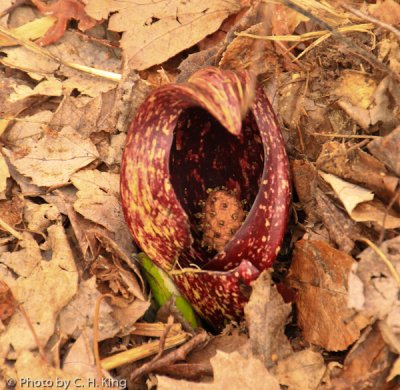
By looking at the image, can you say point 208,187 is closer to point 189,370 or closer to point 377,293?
point 189,370

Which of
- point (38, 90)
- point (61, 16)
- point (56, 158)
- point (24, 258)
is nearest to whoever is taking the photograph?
point (24, 258)

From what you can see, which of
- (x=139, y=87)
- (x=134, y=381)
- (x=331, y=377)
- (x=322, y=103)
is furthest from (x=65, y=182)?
(x=331, y=377)

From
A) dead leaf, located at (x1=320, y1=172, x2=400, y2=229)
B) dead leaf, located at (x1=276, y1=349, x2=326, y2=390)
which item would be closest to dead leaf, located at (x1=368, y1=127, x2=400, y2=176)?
dead leaf, located at (x1=320, y1=172, x2=400, y2=229)

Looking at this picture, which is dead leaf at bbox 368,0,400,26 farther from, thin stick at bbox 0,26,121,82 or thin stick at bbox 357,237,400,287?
thin stick at bbox 0,26,121,82

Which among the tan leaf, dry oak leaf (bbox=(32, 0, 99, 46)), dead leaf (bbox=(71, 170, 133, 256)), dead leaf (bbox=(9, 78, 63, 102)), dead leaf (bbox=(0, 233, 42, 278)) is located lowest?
dead leaf (bbox=(0, 233, 42, 278))

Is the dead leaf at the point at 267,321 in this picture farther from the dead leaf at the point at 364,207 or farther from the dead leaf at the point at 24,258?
the dead leaf at the point at 24,258

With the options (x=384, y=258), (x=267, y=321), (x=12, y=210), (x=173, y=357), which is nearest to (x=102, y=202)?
(x=12, y=210)
